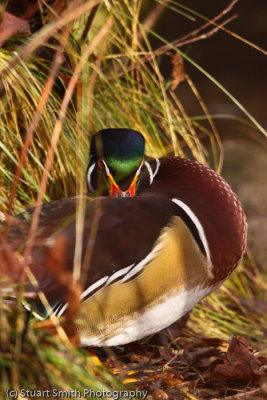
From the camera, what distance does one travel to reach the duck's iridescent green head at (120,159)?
2.32 metres

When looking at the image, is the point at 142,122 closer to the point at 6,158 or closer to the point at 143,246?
the point at 6,158

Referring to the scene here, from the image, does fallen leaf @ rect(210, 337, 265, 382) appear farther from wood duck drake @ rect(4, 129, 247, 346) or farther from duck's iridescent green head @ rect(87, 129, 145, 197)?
duck's iridescent green head @ rect(87, 129, 145, 197)

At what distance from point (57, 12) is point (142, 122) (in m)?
0.68

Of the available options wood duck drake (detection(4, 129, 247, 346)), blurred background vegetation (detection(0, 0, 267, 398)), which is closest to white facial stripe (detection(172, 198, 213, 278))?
wood duck drake (detection(4, 129, 247, 346))

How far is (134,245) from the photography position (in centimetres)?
213

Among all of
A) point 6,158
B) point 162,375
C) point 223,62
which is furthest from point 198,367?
point 223,62

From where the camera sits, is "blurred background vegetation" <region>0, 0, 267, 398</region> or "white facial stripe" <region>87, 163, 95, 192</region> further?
"blurred background vegetation" <region>0, 0, 267, 398</region>

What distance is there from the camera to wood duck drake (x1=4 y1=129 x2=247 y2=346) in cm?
207

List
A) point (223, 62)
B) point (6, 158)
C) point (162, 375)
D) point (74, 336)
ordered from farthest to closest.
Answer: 1. point (223, 62)
2. point (6, 158)
3. point (162, 375)
4. point (74, 336)

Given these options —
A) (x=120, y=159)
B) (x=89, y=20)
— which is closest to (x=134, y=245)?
(x=120, y=159)

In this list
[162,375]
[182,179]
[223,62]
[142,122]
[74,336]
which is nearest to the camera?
[74,336]

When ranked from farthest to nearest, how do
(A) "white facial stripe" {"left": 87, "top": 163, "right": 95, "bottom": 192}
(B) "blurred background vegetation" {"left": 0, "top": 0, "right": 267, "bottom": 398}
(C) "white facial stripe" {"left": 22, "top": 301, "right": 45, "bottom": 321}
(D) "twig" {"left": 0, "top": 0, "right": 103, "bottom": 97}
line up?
(B) "blurred background vegetation" {"left": 0, "top": 0, "right": 267, "bottom": 398}
(A) "white facial stripe" {"left": 87, "top": 163, "right": 95, "bottom": 192}
(C) "white facial stripe" {"left": 22, "top": 301, "right": 45, "bottom": 321}
(D) "twig" {"left": 0, "top": 0, "right": 103, "bottom": 97}

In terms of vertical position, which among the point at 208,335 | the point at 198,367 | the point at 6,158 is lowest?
the point at 208,335

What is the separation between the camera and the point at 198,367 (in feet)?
8.04
